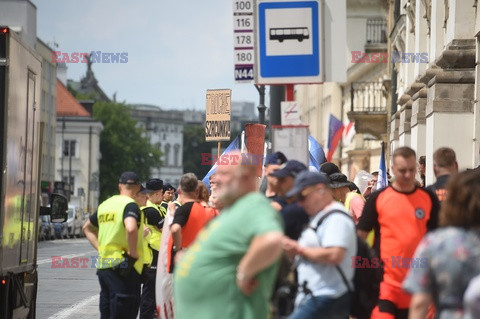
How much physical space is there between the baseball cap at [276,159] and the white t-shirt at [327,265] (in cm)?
100

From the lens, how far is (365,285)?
10250 mm

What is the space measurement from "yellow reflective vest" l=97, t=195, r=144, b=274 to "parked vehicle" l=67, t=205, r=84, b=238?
65.6 metres

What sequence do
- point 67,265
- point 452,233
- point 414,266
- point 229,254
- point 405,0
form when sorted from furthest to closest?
point 67,265
point 405,0
point 229,254
point 414,266
point 452,233

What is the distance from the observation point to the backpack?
394 inches

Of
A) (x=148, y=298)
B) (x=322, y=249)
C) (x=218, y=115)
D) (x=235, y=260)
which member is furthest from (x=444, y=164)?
(x=218, y=115)

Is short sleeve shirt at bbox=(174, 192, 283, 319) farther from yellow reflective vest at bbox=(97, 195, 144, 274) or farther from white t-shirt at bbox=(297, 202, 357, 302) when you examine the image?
yellow reflective vest at bbox=(97, 195, 144, 274)

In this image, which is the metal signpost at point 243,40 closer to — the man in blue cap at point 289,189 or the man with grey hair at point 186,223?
the man with grey hair at point 186,223

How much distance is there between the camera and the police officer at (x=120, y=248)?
→ 13508 mm

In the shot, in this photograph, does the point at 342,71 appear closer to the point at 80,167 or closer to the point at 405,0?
the point at 405,0

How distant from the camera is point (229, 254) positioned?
794 centimetres

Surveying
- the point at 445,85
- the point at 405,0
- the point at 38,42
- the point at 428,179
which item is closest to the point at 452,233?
the point at 445,85

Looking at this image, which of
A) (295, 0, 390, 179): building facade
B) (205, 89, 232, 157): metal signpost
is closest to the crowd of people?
(205, 89, 232, 157): metal signpost

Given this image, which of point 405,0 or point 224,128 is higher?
point 405,0

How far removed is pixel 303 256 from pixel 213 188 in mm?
6419
